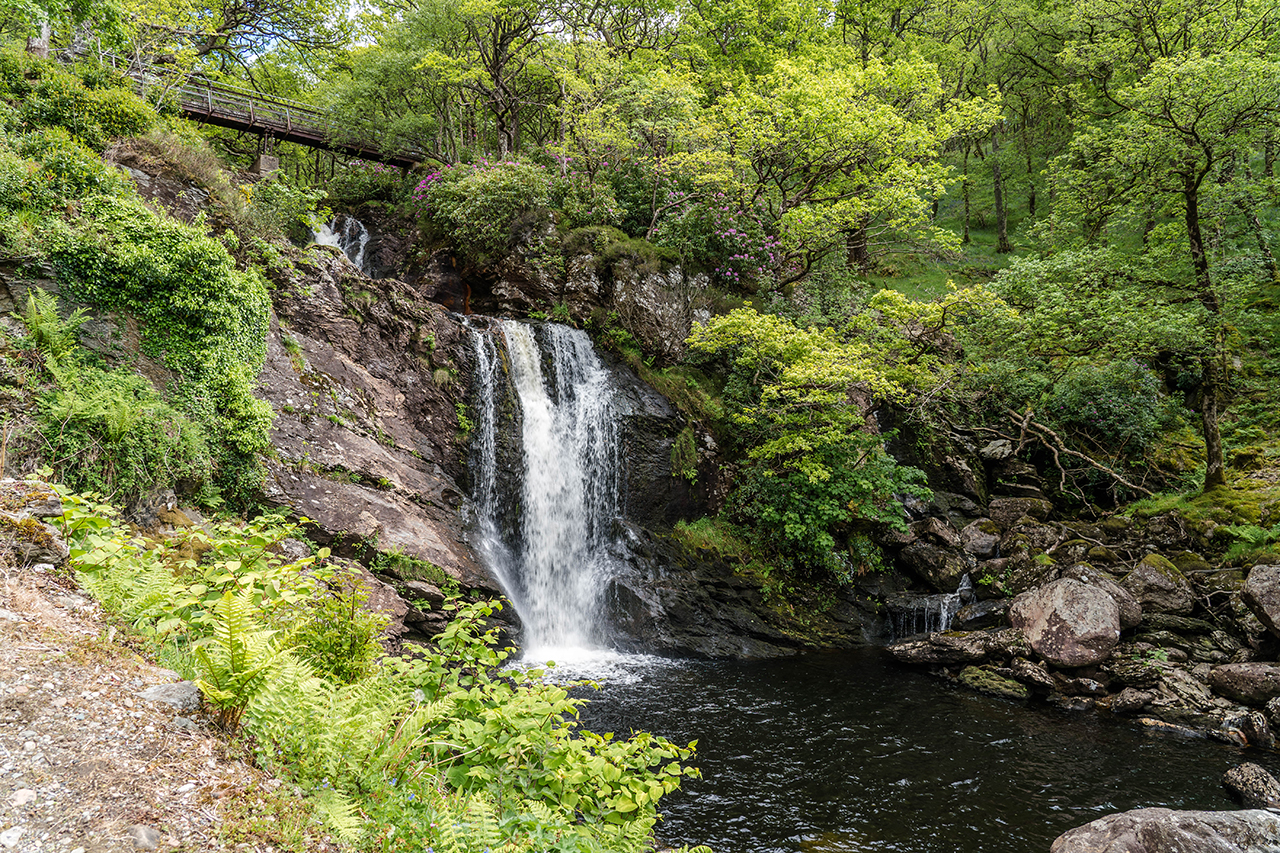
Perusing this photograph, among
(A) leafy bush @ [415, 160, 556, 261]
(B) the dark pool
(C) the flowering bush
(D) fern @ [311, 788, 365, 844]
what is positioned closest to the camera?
(D) fern @ [311, 788, 365, 844]

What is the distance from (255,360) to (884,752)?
1075 cm

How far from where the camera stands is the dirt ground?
7.36 feet

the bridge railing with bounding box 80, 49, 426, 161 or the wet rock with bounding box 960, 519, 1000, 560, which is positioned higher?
the bridge railing with bounding box 80, 49, 426, 161

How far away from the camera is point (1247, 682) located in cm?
899

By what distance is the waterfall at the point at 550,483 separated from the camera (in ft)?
40.3

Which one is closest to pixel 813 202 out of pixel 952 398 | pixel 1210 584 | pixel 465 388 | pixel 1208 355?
pixel 952 398

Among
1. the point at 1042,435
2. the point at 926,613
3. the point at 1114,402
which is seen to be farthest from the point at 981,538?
the point at 1114,402

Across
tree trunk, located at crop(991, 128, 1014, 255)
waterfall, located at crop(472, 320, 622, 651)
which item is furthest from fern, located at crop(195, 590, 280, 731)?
tree trunk, located at crop(991, 128, 1014, 255)

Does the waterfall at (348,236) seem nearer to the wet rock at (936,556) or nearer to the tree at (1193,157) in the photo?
the wet rock at (936,556)

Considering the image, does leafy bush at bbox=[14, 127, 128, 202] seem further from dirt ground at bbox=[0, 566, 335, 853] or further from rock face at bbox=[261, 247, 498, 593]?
dirt ground at bbox=[0, 566, 335, 853]

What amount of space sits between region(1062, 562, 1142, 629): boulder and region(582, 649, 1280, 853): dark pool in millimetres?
2351

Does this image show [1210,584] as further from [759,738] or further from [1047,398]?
[759,738]

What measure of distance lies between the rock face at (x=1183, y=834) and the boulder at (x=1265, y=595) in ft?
18.6

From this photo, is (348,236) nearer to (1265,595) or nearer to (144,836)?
(144,836)
